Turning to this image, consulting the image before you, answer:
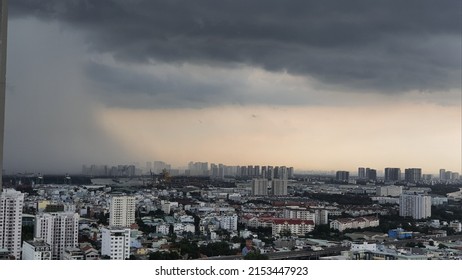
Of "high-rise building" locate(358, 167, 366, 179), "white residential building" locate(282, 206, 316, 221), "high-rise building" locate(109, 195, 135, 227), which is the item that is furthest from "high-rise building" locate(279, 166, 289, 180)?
"high-rise building" locate(109, 195, 135, 227)

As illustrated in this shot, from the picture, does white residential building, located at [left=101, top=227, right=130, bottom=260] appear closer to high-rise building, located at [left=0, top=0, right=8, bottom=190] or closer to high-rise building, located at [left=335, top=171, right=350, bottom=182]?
high-rise building, located at [left=0, top=0, right=8, bottom=190]

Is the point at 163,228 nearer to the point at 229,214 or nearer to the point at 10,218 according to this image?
the point at 229,214

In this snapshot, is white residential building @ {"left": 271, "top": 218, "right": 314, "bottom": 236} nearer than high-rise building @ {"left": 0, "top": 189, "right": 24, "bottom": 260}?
No

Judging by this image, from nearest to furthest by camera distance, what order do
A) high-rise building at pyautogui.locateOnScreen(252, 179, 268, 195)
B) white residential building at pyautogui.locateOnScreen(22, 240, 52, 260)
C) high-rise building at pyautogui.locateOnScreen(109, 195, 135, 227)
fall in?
white residential building at pyautogui.locateOnScreen(22, 240, 52, 260)
high-rise building at pyautogui.locateOnScreen(109, 195, 135, 227)
high-rise building at pyautogui.locateOnScreen(252, 179, 268, 195)

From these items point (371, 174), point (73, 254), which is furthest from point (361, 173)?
point (73, 254)

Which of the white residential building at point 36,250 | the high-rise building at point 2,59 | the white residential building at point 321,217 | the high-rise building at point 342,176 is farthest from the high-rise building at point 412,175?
the high-rise building at point 2,59
